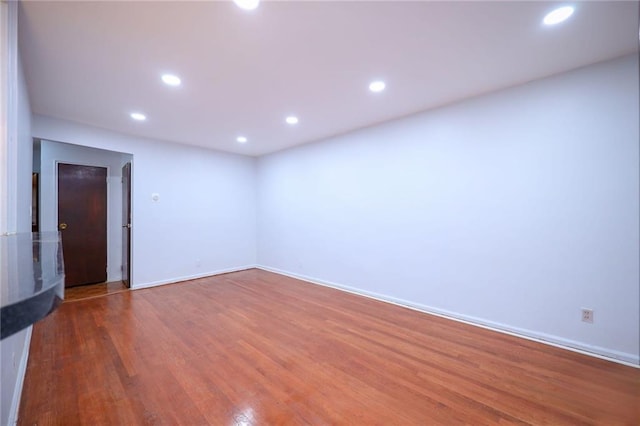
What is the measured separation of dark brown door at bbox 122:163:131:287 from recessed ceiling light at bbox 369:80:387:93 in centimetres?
411

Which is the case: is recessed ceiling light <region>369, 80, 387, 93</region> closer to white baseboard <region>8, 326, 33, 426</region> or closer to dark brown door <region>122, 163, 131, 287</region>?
white baseboard <region>8, 326, 33, 426</region>

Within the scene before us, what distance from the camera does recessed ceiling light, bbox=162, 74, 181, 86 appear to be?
8.17 ft

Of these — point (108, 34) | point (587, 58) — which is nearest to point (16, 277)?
point (108, 34)

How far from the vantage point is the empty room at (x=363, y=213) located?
1.70 meters

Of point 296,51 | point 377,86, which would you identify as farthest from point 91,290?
point 377,86

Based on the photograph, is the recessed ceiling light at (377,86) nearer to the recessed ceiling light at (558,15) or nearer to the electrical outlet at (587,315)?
the recessed ceiling light at (558,15)

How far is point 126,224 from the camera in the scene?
456 centimetres

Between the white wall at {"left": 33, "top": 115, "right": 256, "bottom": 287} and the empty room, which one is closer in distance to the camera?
the empty room

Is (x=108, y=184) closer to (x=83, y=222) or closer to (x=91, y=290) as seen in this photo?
(x=83, y=222)

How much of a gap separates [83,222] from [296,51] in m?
4.83

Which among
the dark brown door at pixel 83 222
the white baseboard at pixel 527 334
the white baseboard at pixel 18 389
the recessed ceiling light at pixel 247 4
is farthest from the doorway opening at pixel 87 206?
the white baseboard at pixel 527 334

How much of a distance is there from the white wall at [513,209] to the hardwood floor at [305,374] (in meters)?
0.35

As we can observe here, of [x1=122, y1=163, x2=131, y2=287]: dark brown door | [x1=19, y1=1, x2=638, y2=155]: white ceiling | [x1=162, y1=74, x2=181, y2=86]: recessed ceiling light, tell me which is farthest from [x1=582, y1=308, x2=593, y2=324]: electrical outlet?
[x1=122, y1=163, x2=131, y2=287]: dark brown door

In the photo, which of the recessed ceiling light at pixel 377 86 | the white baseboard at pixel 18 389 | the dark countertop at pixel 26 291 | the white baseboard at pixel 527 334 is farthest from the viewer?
the recessed ceiling light at pixel 377 86
